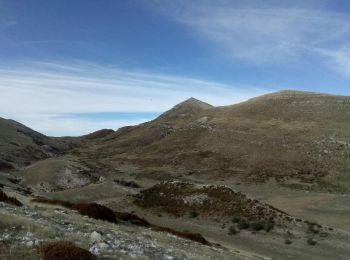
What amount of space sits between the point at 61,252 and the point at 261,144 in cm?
9864

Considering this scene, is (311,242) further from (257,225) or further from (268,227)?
(257,225)

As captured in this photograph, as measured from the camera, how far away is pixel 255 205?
48.5m

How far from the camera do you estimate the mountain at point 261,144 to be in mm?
91938

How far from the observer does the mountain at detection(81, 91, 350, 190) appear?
91.9m

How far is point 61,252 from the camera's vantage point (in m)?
13.9

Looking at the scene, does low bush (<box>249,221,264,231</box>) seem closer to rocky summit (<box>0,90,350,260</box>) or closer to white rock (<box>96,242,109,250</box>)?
rocky summit (<box>0,90,350,260</box>)

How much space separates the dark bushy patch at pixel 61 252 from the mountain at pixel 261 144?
7101cm

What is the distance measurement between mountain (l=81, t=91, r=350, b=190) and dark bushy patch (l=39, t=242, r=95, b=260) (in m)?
71.0

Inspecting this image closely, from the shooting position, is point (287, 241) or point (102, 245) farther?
point (287, 241)

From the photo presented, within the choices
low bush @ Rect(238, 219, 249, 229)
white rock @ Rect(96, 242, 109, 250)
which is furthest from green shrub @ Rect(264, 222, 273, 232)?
white rock @ Rect(96, 242, 109, 250)

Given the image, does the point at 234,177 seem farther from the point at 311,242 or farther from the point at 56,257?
the point at 56,257

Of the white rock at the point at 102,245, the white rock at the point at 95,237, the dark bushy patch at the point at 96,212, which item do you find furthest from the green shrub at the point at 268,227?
the white rock at the point at 102,245

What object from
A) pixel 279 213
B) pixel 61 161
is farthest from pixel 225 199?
pixel 61 161

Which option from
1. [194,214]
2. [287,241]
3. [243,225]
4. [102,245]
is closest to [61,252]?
[102,245]
